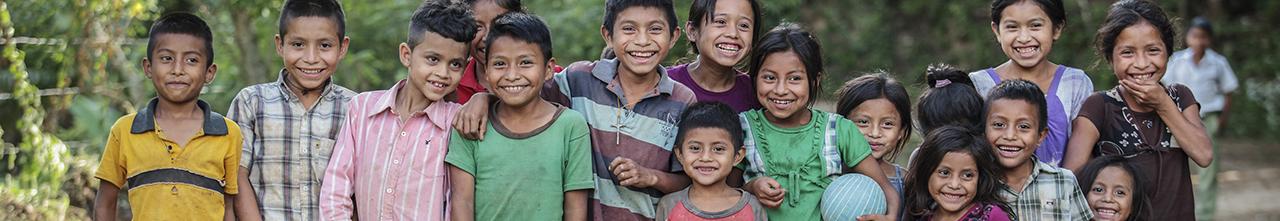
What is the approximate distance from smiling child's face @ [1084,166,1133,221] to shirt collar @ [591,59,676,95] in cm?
130

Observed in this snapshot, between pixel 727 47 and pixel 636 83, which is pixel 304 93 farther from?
pixel 727 47

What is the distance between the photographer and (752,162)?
Result: 3.65 meters

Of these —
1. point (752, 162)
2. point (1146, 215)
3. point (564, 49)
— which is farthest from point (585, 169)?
point (564, 49)

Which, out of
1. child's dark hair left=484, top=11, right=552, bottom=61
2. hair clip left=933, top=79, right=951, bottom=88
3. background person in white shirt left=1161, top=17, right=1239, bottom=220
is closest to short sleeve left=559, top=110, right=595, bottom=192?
child's dark hair left=484, top=11, right=552, bottom=61

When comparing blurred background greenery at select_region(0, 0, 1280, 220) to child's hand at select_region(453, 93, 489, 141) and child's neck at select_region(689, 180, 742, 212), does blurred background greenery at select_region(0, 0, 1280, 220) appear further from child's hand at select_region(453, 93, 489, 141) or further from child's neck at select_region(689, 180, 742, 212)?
child's hand at select_region(453, 93, 489, 141)

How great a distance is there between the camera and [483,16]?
3.93m

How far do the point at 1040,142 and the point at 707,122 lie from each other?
3.71 feet

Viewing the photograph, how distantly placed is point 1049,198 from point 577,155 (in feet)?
4.48

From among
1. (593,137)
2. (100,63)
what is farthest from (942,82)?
(100,63)

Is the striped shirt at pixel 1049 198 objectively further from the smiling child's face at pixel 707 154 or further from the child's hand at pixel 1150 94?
the smiling child's face at pixel 707 154

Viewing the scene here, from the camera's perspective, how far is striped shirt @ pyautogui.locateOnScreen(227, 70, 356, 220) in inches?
140

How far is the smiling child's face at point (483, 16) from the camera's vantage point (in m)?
3.86

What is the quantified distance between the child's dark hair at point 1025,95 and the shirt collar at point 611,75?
0.98 metres

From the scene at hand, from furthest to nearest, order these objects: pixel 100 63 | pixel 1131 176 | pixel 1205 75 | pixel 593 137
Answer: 1. pixel 1205 75
2. pixel 100 63
3. pixel 1131 176
4. pixel 593 137
